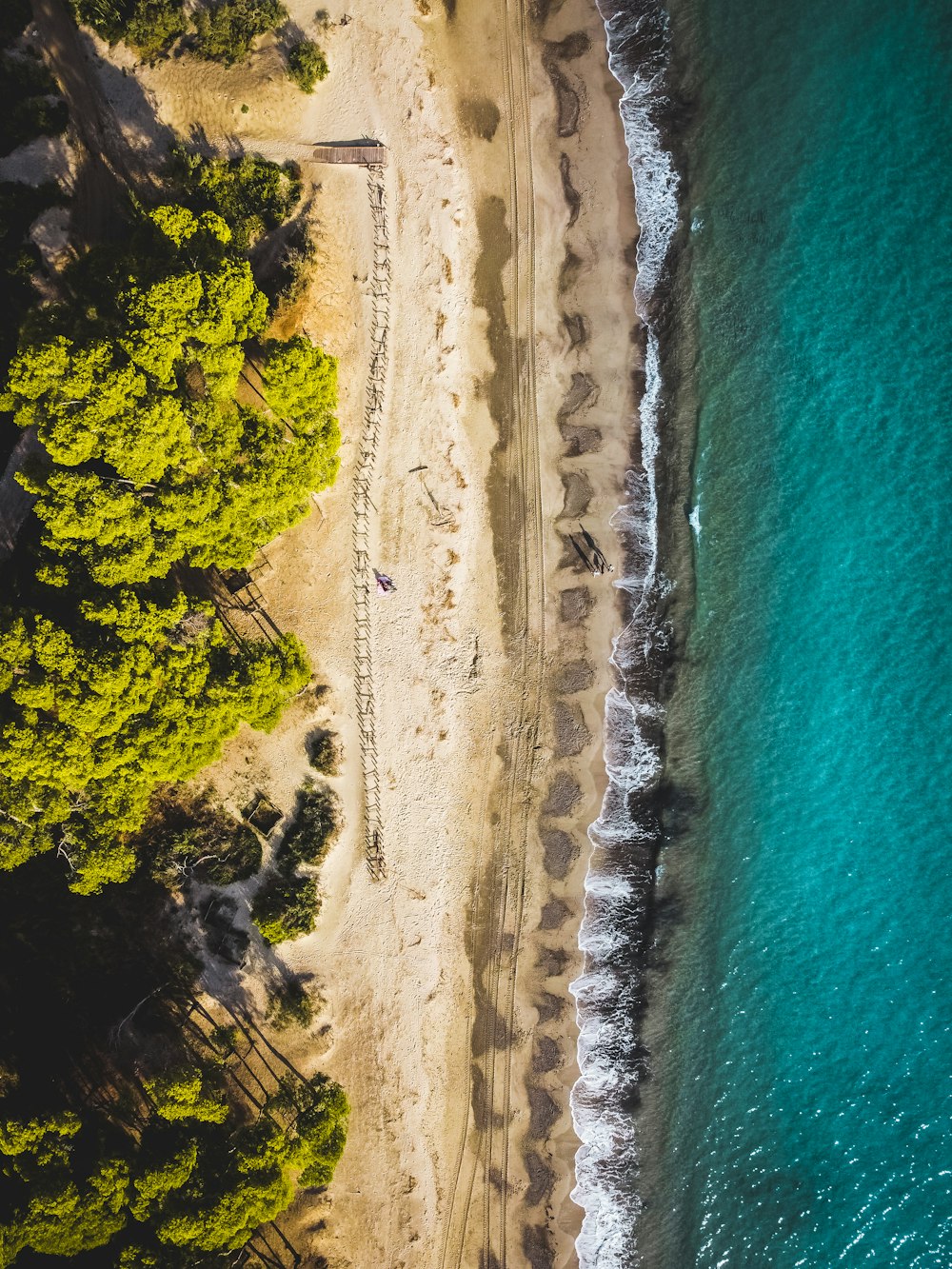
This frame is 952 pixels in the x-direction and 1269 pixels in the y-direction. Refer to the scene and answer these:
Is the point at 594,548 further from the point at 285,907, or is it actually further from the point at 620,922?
the point at 285,907

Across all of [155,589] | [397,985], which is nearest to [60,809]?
[155,589]

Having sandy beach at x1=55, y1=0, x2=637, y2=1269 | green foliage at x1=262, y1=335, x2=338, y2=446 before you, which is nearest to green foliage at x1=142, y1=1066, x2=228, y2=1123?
sandy beach at x1=55, y1=0, x2=637, y2=1269

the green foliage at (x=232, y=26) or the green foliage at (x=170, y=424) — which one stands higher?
the green foliage at (x=232, y=26)

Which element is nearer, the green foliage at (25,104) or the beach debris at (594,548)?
the green foliage at (25,104)

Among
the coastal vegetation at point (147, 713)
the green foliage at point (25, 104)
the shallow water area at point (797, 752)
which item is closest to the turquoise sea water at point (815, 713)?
the shallow water area at point (797, 752)

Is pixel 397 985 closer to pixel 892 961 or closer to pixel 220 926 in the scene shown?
pixel 220 926

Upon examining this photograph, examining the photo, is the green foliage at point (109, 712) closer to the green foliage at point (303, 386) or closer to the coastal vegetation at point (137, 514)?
the coastal vegetation at point (137, 514)

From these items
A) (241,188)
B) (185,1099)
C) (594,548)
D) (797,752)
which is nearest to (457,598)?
(594,548)
